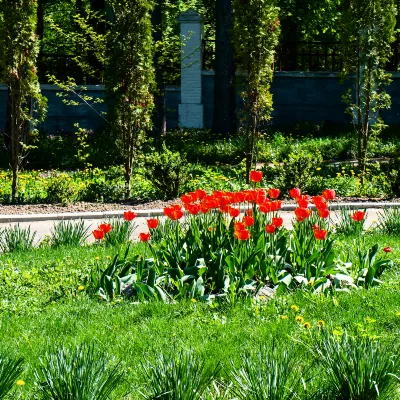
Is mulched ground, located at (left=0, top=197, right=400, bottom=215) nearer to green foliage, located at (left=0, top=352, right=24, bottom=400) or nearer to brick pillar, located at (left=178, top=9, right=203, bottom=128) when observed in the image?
green foliage, located at (left=0, top=352, right=24, bottom=400)

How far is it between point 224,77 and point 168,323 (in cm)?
1681

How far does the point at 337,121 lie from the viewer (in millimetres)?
25078

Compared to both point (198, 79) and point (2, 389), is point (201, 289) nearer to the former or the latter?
point (2, 389)

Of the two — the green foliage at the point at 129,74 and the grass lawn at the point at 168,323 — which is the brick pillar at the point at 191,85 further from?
the grass lawn at the point at 168,323

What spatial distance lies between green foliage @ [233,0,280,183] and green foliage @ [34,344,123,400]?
11.3 m

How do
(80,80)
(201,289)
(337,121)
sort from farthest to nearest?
(80,80) < (337,121) < (201,289)

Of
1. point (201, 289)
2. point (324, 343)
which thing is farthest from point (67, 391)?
point (201, 289)

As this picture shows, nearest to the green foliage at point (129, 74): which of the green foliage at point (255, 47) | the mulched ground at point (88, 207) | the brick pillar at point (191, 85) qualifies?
the mulched ground at point (88, 207)

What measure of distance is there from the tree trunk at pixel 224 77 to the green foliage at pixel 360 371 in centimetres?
1798

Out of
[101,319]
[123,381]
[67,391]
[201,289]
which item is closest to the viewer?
[67,391]

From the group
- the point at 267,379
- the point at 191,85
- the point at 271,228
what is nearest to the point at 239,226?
the point at 271,228

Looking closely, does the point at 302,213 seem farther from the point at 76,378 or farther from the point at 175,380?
the point at 76,378

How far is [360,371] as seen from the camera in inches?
177

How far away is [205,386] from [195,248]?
9.21ft
